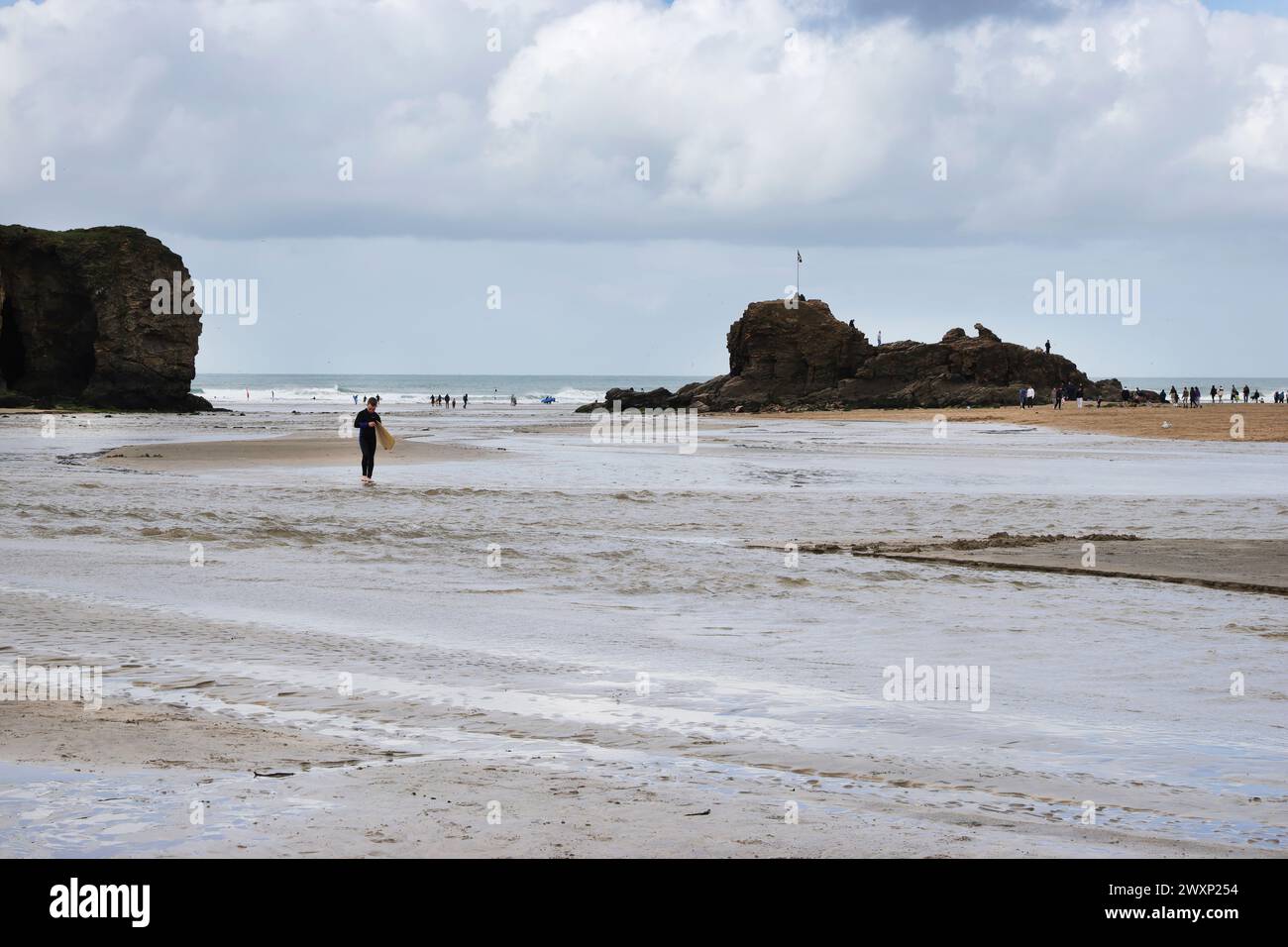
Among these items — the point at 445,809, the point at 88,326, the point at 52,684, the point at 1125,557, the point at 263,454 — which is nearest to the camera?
the point at 445,809

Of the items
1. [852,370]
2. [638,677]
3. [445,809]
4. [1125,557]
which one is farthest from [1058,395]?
[445,809]

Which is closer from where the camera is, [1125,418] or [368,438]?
[368,438]

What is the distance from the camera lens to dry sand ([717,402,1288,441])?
161 ft

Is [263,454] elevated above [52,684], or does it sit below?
above

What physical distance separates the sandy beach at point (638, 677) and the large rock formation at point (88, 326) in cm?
6833

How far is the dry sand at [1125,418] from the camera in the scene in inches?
1928

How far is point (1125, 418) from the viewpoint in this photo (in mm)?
63406

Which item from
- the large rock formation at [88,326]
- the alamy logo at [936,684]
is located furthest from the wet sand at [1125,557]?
the large rock formation at [88,326]

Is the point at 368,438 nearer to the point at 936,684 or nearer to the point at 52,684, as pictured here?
the point at 52,684

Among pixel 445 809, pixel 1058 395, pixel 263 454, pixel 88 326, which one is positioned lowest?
pixel 445 809
